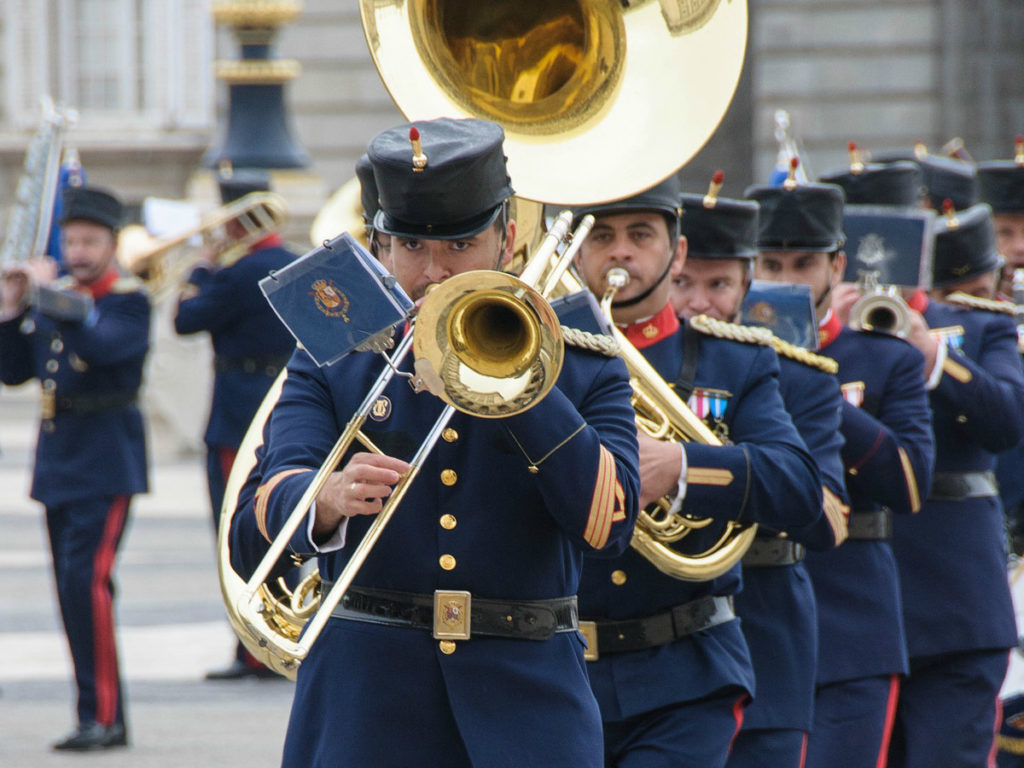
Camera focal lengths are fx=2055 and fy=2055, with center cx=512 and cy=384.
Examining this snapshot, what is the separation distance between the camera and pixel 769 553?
478 cm

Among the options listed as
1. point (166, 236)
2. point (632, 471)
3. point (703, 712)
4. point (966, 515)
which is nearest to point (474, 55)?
point (632, 471)

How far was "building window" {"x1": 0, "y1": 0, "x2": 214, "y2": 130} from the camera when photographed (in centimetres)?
2250

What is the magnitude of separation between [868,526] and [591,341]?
2040 mm

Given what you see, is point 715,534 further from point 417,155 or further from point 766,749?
point 417,155

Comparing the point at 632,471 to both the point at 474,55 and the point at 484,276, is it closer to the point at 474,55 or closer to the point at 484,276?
the point at 484,276

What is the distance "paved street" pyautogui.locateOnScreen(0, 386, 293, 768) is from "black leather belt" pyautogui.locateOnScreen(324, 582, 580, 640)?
11.8ft

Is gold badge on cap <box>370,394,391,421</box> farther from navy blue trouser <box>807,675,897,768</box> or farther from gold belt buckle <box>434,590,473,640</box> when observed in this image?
navy blue trouser <box>807,675,897,768</box>

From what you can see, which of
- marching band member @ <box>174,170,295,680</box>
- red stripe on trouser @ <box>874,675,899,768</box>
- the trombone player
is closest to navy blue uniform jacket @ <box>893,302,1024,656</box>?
red stripe on trouser @ <box>874,675,899,768</box>

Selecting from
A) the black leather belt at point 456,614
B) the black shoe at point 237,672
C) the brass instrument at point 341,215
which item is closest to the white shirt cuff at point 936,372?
the black leather belt at point 456,614

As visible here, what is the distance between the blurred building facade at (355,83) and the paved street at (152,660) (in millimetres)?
5249

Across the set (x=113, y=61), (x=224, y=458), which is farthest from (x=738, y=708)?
(x=113, y=61)

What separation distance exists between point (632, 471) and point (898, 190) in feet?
9.57

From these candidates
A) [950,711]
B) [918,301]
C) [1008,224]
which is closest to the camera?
[950,711]

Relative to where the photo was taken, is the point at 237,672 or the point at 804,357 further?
the point at 237,672
